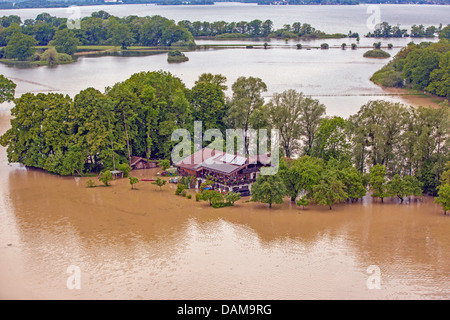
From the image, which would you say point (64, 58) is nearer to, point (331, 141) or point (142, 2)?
point (331, 141)

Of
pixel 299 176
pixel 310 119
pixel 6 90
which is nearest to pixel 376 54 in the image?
pixel 310 119

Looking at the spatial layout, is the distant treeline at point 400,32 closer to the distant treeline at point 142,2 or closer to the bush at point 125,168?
the distant treeline at point 142,2

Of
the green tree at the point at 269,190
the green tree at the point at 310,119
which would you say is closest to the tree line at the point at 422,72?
the green tree at the point at 310,119

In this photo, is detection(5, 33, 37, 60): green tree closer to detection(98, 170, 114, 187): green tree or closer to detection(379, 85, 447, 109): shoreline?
detection(379, 85, 447, 109): shoreline

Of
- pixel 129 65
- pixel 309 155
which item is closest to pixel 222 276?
pixel 309 155

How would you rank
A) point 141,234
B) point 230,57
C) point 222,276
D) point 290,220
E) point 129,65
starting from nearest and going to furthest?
point 222,276
point 141,234
point 290,220
point 129,65
point 230,57

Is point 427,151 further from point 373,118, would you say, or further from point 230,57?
point 230,57

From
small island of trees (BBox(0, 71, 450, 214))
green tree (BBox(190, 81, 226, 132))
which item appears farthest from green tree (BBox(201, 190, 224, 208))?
green tree (BBox(190, 81, 226, 132))
